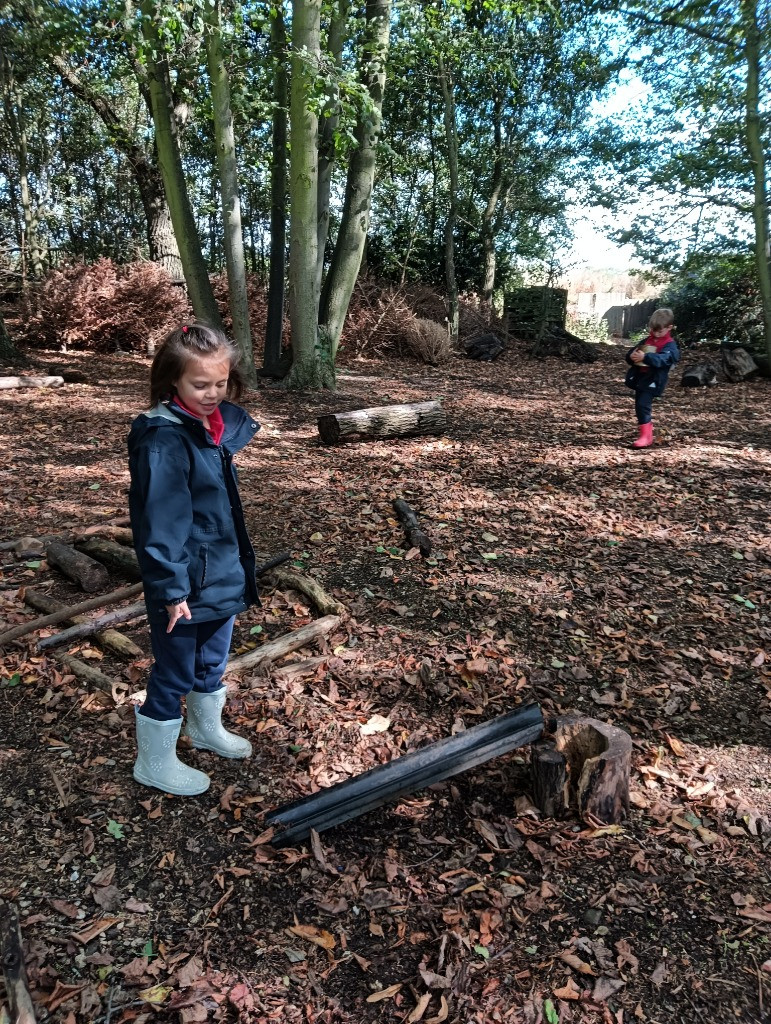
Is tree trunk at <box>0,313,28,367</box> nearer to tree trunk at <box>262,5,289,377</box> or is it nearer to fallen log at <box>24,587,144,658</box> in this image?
tree trunk at <box>262,5,289,377</box>

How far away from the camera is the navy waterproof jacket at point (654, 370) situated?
7.27m

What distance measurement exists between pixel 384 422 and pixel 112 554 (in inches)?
156

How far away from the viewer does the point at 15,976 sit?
1.82 meters

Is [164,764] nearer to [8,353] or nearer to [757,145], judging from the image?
[8,353]

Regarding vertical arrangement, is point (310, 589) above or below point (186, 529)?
below

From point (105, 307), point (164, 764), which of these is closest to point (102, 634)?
point (164, 764)

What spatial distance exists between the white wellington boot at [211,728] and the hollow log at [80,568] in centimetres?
167

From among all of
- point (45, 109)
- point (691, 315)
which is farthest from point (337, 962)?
point (691, 315)

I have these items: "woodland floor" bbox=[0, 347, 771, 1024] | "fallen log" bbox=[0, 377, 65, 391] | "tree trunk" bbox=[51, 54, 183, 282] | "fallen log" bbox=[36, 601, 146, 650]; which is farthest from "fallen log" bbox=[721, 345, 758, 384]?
"fallen log" bbox=[36, 601, 146, 650]

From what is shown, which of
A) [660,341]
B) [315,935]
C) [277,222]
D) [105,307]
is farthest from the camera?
[105,307]

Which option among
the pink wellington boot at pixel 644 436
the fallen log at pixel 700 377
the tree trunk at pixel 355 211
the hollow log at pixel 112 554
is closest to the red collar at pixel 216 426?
the hollow log at pixel 112 554

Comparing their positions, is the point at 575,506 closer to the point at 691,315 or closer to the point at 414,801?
the point at 414,801

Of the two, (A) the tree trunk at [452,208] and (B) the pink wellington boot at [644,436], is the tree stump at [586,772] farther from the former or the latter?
(A) the tree trunk at [452,208]

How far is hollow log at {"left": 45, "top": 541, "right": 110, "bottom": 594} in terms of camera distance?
4250 millimetres
